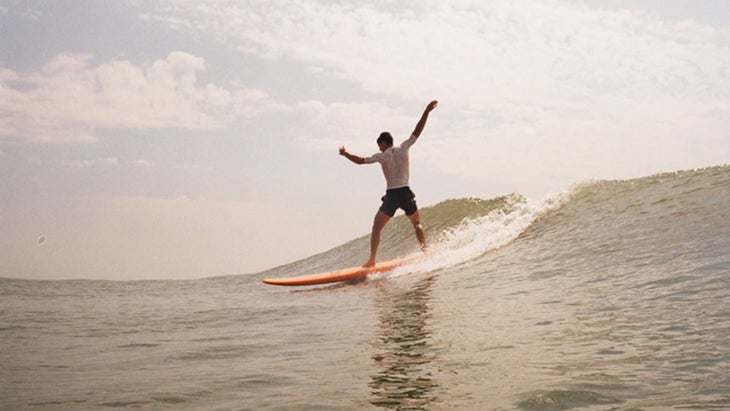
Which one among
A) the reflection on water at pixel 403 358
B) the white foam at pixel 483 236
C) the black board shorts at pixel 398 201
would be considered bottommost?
the reflection on water at pixel 403 358

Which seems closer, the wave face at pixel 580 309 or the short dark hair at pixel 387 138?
the wave face at pixel 580 309

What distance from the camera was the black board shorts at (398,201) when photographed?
10578 mm

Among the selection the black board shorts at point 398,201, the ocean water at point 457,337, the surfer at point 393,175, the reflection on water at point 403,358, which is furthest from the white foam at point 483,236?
the reflection on water at point 403,358

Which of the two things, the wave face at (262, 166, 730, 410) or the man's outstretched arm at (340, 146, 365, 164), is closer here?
the wave face at (262, 166, 730, 410)

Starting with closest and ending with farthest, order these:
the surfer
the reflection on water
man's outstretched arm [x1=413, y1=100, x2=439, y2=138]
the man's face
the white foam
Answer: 1. the reflection on water
2. man's outstretched arm [x1=413, y1=100, x2=439, y2=138]
3. the surfer
4. the man's face
5. the white foam

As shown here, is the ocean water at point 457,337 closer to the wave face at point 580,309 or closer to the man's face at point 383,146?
the wave face at point 580,309

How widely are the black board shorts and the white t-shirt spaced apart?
9cm

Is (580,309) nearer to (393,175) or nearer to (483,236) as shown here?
(393,175)

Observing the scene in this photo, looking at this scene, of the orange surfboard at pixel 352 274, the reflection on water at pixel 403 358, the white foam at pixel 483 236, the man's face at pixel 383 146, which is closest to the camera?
the reflection on water at pixel 403 358

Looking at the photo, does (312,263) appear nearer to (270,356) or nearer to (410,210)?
(410,210)

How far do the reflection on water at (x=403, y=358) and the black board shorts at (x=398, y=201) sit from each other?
3869 mm

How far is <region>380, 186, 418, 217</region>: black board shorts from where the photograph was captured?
10.6 metres

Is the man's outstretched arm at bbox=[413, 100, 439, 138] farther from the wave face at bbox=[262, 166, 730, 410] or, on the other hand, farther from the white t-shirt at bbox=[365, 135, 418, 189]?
the wave face at bbox=[262, 166, 730, 410]

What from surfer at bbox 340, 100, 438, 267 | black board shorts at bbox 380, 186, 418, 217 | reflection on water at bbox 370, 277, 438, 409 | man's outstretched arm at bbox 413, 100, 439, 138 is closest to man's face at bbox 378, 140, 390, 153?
surfer at bbox 340, 100, 438, 267
